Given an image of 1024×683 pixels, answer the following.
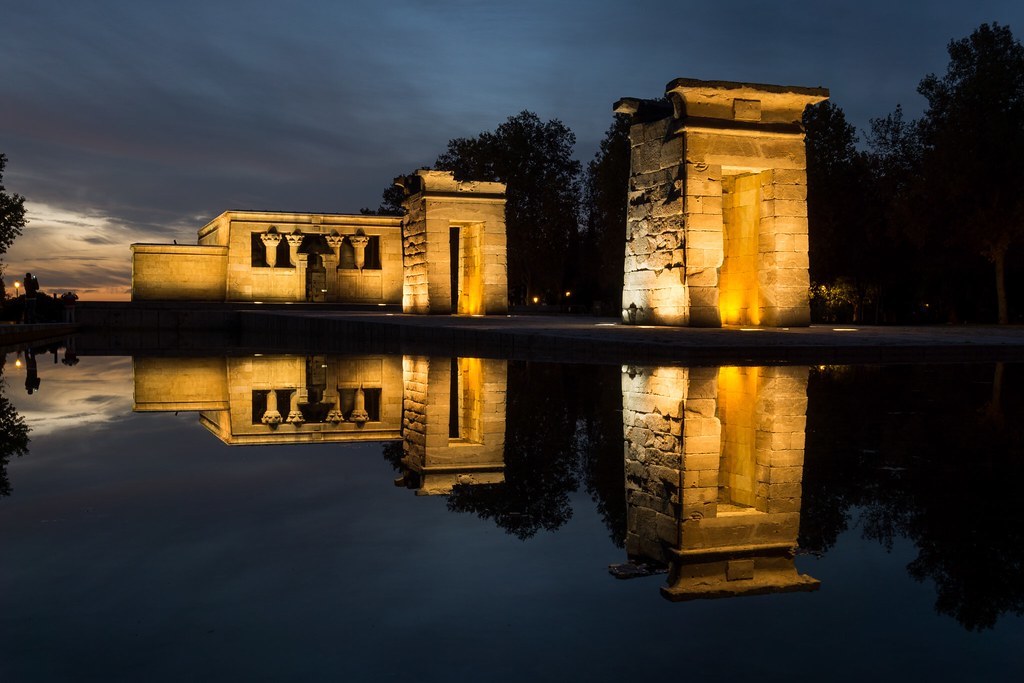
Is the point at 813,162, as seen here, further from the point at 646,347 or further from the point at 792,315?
the point at 646,347

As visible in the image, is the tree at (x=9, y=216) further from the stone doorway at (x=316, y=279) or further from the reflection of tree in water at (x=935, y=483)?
the reflection of tree in water at (x=935, y=483)

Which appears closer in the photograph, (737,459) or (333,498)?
(333,498)

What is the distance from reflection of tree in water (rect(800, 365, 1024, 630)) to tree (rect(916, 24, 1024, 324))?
2434cm

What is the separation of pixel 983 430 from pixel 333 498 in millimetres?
4890

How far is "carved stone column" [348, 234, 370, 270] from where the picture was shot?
153 feet

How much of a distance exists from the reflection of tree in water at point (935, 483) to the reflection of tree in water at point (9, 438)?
13.6ft

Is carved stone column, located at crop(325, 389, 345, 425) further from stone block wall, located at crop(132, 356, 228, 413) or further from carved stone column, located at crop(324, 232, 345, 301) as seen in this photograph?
carved stone column, located at crop(324, 232, 345, 301)

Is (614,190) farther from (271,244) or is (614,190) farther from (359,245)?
(271,244)

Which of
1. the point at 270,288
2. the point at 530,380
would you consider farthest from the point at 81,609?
the point at 270,288

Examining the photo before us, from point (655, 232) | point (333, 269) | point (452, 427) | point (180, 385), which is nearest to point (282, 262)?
point (333, 269)

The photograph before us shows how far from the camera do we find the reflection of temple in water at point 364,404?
234 inches

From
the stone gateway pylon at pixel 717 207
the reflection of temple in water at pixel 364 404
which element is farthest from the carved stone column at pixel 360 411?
the stone gateway pylon at pixel 717 207

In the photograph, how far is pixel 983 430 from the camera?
6.89 m

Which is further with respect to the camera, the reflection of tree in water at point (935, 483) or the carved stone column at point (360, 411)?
the carved stone column at point (360, 411)
